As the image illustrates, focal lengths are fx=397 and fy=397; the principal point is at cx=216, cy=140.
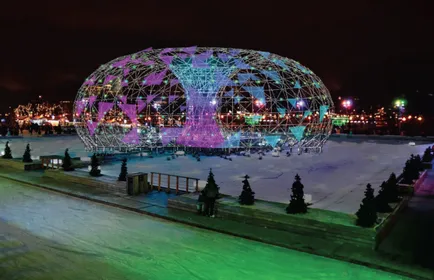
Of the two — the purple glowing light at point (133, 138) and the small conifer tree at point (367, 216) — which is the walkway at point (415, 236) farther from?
the purple glowing light at point (133, 138)

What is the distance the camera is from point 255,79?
23266 millimetres

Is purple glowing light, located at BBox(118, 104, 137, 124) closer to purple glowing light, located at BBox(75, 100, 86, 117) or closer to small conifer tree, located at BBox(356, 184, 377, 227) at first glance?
purple glowing light, located at BBox(75, 100, 86, 117)

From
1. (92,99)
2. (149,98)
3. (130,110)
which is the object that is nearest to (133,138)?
(130,110)

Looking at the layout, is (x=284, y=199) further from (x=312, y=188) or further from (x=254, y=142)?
(x=254, y=142)

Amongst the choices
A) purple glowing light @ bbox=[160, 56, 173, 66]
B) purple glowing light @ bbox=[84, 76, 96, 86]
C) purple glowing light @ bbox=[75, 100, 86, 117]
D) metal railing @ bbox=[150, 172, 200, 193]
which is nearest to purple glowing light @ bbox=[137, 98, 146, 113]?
purple glowing light @ bbox=[84, 76, 96, 86]

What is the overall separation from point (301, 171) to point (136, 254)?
35.7 feet

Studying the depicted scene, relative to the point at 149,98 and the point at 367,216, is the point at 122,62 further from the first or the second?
the point at 367,216

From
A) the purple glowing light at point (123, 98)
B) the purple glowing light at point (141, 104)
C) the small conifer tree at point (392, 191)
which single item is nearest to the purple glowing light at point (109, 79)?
the purple glowing light at point (123, 98)

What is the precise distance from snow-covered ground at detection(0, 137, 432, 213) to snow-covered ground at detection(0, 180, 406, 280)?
3575mm

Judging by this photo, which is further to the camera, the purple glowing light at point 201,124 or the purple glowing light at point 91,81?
the purple glowing light at point 201,124

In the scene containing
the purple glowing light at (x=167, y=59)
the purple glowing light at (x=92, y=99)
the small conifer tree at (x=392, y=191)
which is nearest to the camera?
the small conifer tree at (x=392, y=191)

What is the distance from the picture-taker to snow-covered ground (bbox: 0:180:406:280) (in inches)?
268

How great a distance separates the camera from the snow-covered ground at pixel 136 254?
6.80 m

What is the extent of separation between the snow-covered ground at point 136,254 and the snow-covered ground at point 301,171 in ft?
11.7
